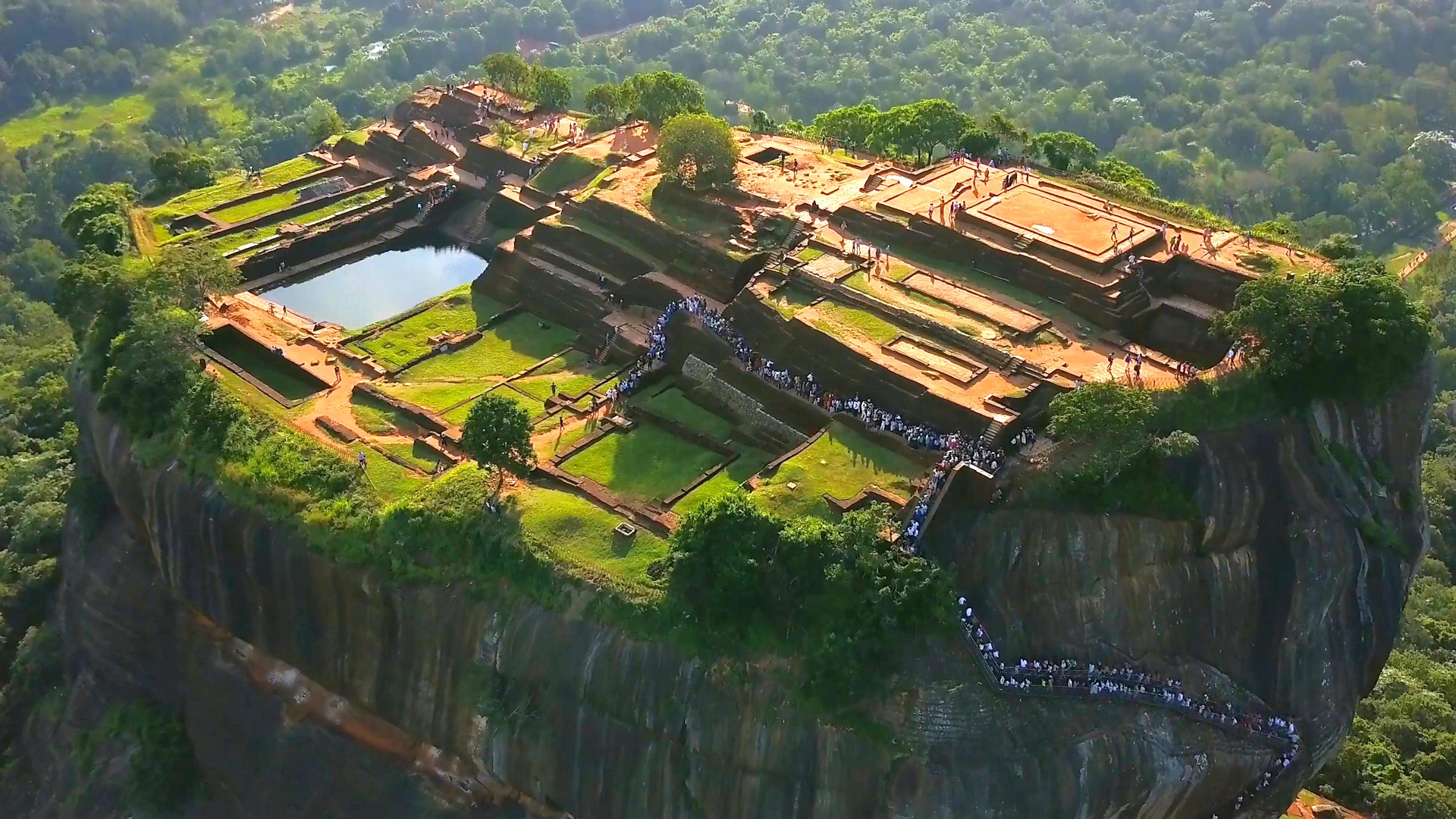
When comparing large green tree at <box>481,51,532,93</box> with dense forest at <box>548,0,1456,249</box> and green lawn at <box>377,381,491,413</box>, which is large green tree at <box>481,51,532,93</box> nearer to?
green lawn at <box>377,381,491,413</box>

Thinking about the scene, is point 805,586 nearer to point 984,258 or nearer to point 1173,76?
point 984,258

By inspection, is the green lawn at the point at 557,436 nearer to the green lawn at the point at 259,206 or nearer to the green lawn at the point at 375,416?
the green lawn at the point at 375,416

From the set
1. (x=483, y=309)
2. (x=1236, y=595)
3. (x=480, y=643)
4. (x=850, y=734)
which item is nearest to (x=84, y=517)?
(x=483, y=309)

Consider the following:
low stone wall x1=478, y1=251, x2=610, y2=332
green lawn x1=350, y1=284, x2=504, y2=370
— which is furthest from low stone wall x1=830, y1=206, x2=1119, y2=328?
green lawn x1=350, y1=284, x2=504, y2=370

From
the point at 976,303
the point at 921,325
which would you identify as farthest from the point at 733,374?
the point at 976,303

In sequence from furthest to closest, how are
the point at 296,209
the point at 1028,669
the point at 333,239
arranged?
the point at 296,209 → the point at 333,239 → the point at 1028,669

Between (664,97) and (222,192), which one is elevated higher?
(664,97)

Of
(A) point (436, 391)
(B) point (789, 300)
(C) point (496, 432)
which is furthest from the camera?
(A) point (436, 391)
